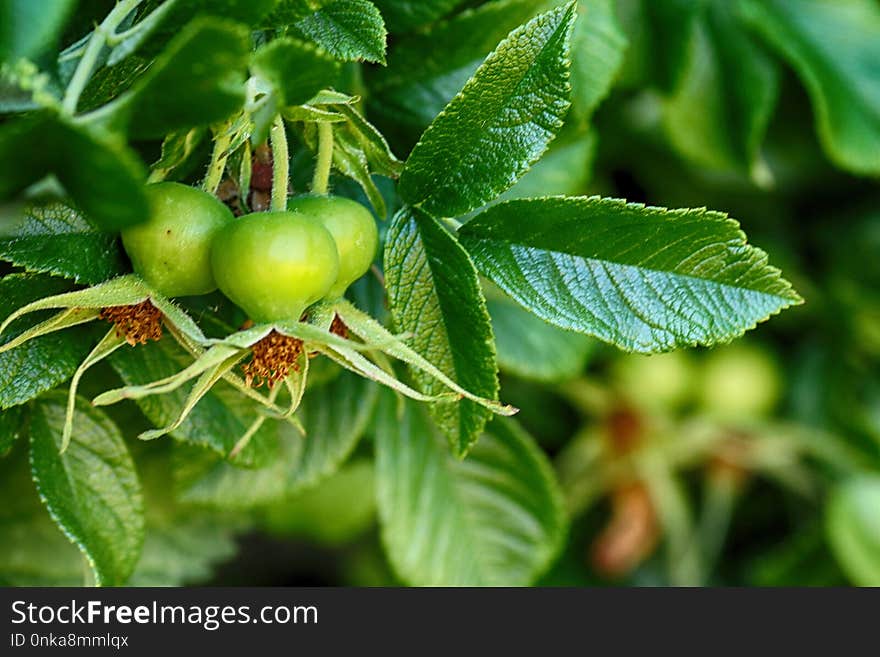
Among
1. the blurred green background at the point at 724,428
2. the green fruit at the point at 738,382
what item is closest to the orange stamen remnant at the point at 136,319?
the blurred green background at the point at 724,428

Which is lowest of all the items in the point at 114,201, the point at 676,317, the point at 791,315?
the point at 791,315

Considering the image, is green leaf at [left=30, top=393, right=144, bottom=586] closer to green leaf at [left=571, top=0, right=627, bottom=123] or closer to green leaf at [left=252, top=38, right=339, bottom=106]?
green leaf at [left=252, top=38, right=339, bottom=106]

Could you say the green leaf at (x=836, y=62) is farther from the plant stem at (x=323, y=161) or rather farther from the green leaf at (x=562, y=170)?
the plant stem at (x=323, y=161)

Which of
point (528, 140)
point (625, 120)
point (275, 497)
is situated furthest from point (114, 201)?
point (625, 120)

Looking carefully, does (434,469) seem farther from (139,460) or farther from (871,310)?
(871,310)

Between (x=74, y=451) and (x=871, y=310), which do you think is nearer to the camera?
(x=74, y=451)

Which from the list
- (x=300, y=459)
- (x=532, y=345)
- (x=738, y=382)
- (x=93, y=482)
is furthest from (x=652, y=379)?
(x=93, y=482)
